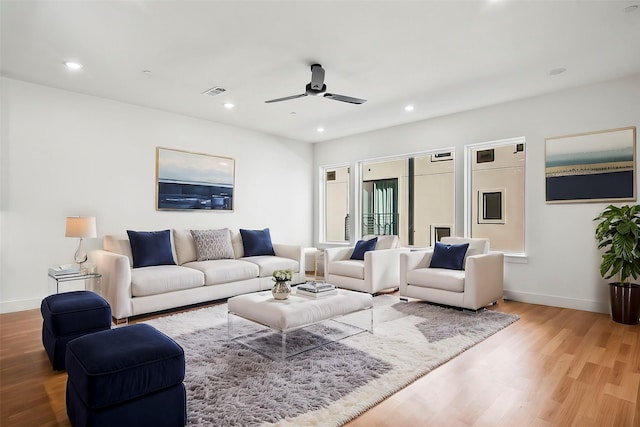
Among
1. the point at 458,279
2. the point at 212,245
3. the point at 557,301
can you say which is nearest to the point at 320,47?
the point at 458,279

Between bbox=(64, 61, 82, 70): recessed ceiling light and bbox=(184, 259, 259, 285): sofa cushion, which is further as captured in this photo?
bbox=(184, 259, 259, 285): sofa cushion

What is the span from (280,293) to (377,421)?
1450 mm

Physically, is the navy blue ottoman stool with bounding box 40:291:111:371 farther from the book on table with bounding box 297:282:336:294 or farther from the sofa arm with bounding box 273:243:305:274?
the sofa arm with bounding box 273:243:305:274

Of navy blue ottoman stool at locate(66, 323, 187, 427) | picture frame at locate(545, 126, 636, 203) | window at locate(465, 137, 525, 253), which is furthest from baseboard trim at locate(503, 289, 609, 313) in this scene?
navy blue ottoman stool at locate(66, 323, 187, 427)

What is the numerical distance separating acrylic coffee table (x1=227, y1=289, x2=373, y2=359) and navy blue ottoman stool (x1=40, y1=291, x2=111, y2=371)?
101 cm

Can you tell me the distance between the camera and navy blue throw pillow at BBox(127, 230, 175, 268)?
14.4 feet

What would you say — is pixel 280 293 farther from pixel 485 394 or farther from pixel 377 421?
pixel 485 394

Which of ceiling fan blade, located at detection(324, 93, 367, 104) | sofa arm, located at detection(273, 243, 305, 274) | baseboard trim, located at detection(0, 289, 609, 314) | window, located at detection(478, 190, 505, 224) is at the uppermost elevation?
ceiling fan blade, located at detection(324, 93, 367, 104)

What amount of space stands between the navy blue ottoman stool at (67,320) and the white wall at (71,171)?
1824 millimetres

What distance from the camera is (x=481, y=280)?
404cm

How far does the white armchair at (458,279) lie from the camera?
398cm

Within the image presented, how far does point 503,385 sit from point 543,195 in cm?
310

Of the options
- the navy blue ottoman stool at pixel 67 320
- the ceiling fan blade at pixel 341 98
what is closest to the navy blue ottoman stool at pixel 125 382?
the navy blue ottoman stool at pixel 67 320

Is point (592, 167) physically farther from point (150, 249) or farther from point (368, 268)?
point (150, 249)
